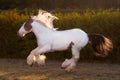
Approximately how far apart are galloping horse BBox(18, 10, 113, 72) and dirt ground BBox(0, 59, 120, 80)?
373 mm

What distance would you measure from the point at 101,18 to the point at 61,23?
4.52 ft

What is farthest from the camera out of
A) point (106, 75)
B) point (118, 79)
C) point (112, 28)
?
point (112, 28)

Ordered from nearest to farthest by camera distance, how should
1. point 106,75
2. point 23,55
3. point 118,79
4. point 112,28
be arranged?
point 118,79
point 106,75
point 112,28
point 23,55

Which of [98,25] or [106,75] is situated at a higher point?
[98,25]

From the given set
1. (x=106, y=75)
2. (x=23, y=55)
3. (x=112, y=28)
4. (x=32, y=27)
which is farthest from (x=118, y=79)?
(x=23, y=55)

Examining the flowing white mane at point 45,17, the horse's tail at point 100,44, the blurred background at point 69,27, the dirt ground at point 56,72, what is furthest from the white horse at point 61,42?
the blurred background at point 69,27

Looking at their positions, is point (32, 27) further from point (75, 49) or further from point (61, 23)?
point (61, 23)

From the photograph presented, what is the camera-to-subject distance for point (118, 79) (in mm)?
10375

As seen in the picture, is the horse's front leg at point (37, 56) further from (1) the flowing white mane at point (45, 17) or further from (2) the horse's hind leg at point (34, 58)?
(1) the flowing white mane at point (45, 17)

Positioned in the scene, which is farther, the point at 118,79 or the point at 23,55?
the point at 23,55

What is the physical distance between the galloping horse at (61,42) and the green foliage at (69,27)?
3107 mm

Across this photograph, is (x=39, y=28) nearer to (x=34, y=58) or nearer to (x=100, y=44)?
(x=34, y=58)

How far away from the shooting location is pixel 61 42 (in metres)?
10.8

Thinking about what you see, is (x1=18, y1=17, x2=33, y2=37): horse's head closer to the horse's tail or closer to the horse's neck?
the horse's neck
